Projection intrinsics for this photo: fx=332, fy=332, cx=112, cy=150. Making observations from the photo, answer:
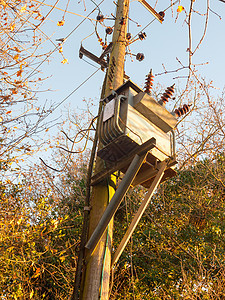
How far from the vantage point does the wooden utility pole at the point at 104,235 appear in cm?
245

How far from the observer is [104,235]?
2.68 metres

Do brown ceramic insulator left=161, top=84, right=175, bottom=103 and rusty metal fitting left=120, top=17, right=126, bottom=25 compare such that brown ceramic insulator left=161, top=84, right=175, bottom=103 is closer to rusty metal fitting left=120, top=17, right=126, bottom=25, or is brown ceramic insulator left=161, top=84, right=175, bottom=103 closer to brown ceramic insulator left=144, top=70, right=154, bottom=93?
brown ceramic insulator left=144, top=70, right=154, bottom=93

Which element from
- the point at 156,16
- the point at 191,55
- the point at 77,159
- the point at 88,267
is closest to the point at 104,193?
the point at 88,267

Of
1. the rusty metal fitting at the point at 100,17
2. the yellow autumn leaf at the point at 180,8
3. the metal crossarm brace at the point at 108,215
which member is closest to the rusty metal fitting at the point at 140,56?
the rusty metal fitting at the point at 100,17

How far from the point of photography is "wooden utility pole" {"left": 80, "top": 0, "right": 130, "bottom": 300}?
2.45 m

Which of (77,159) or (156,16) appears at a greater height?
(77,159)

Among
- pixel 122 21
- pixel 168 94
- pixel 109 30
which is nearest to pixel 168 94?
pixel 168 94

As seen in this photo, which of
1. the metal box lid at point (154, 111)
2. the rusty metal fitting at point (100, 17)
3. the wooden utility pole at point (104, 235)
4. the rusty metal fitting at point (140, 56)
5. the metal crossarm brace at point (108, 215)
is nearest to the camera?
the wooden utility pole at point (104, 235)

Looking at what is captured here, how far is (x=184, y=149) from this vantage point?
9.84m

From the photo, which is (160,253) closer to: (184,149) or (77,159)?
(184,149)

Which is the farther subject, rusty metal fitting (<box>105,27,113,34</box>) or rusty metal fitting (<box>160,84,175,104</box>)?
rusty metal fitting (<box>105,27,113,34</box>)

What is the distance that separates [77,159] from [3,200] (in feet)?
18.3

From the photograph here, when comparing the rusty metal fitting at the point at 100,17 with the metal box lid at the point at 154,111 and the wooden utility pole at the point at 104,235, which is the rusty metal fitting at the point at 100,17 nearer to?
the wooden utility pole at the point at 104,235

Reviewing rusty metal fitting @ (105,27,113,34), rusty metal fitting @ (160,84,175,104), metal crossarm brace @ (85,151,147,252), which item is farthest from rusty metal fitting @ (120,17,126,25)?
metal crossarm brace @ (85,151,147,252)
